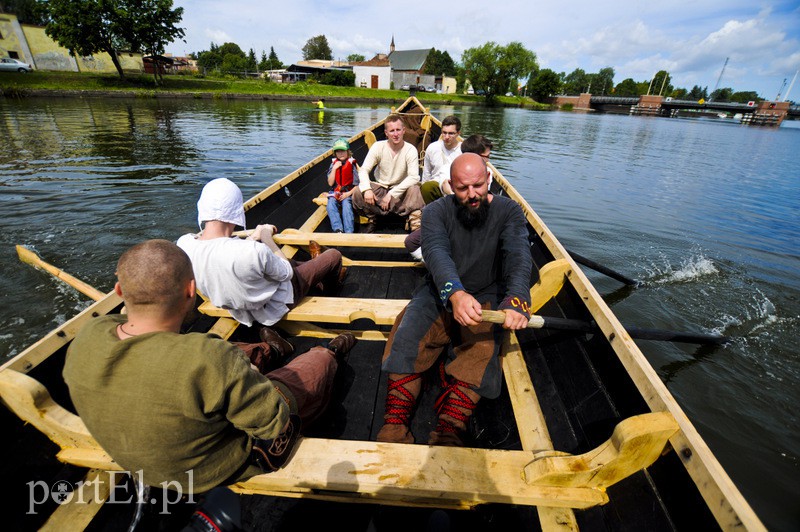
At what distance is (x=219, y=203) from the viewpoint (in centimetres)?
246

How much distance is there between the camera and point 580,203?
10648 millimetres

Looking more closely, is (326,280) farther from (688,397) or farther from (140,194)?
(140,194)

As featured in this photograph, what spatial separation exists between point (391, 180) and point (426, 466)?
4.33 meters

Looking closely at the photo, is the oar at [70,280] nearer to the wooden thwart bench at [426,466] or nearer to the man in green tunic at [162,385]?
the wooden thwart bench at [426,466]

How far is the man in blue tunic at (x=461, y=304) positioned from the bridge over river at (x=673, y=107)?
78.3 m

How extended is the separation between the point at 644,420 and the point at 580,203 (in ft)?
34.2

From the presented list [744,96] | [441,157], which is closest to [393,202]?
[441,157]

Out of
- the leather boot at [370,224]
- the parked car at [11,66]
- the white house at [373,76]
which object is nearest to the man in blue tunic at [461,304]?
the leather boot at [370,224]

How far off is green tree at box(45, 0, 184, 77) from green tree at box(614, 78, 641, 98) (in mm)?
126715

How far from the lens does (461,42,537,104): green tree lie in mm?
69562

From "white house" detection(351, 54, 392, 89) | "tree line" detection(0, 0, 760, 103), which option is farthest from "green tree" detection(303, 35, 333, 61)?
"white house" detection(351, 54, 392, 89)

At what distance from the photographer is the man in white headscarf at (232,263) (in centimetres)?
244

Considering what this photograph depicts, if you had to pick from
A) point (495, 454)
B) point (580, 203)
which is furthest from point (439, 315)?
point (580, 203)

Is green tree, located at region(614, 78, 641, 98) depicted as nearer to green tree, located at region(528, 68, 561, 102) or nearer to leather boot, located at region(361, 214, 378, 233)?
green tree, located at region(528, 68, 561, 102)
